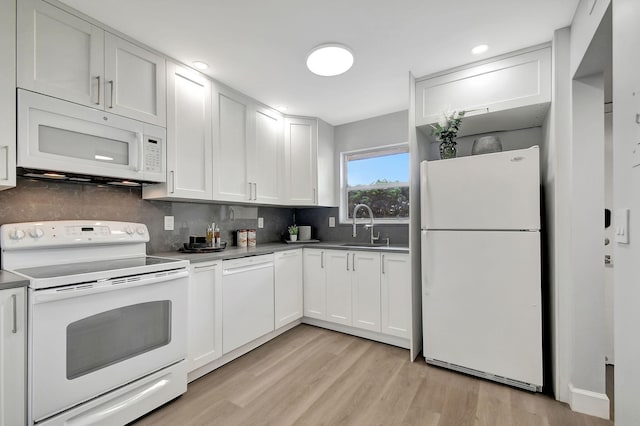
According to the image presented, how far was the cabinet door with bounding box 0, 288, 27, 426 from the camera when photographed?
4.06 ft

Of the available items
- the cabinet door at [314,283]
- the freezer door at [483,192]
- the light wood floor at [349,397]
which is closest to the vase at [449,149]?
the freezer door at [483,192]

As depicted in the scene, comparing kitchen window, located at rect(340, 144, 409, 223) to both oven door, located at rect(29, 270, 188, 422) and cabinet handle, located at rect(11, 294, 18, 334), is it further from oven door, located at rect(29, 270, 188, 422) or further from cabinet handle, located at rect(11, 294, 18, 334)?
cabinet handle, located at rect(11, 294, 18, 334)

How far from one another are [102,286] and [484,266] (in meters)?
2.36

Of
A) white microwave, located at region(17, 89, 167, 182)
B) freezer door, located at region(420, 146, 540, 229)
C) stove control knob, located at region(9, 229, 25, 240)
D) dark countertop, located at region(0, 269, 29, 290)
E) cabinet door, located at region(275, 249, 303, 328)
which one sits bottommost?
cabinet door, located at region(275, 249, 303, 328)

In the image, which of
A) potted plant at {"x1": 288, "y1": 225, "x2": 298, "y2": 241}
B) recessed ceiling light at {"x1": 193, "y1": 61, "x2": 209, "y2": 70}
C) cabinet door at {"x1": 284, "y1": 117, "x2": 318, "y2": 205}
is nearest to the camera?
recessed ceiling light at {"x1": 193, "y1": 61, "x2": 209, "y2": 70}

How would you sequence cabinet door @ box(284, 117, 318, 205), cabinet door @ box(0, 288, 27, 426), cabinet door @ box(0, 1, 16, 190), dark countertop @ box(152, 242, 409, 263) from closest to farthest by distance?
cabinet door @ box(0, 288, 27, 426)
cabinet door @ box(0, 1, 16, 190)
dark countertop @ box(152, 242, 409, 263)
cabinet door @ box(284, 117, 318, 205)

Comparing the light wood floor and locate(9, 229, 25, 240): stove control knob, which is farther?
the light wood floor

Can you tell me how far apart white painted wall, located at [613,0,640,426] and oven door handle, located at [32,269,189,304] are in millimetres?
2136

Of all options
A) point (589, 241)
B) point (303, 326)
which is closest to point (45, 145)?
point (303, 326)

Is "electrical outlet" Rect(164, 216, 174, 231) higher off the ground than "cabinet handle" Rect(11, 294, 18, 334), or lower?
higher

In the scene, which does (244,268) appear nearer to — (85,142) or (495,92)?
(85,142)

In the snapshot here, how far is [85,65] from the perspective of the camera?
175cm

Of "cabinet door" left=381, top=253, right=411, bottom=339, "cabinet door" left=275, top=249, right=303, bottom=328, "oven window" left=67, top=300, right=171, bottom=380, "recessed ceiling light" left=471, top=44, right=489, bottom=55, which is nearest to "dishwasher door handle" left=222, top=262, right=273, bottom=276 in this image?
"cabinet door" left=275, top=249, right=303, bottom=328

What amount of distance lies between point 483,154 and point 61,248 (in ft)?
9.45
